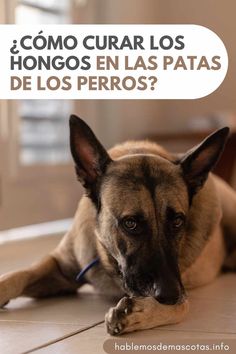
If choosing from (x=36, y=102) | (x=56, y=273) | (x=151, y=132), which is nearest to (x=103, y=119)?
(x=151, y=132)

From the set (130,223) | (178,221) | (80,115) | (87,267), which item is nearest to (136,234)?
(130,223)

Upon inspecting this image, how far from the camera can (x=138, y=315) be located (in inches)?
61.8

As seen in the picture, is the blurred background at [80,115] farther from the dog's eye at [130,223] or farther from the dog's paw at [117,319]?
the dog's paw at [117,319]

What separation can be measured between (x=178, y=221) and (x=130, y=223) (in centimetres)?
14

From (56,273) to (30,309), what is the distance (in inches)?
7.5

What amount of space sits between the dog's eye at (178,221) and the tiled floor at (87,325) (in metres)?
0.25

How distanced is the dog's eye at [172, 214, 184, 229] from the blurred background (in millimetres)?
1947

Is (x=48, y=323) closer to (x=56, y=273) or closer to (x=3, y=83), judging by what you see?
(x=56, y=273)

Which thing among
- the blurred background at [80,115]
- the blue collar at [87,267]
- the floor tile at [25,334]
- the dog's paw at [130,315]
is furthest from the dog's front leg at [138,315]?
the blurred background at [80,115]

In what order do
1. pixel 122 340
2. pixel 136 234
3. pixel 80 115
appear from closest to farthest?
pixel 122 340 < pixel 136 234 < pixel 80 115

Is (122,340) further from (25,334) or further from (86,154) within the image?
(86,154)

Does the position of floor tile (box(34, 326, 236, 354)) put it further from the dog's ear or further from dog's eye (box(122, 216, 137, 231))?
the dog's ear

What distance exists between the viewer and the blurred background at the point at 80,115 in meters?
3.66

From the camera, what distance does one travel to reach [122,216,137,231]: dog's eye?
1675mm
